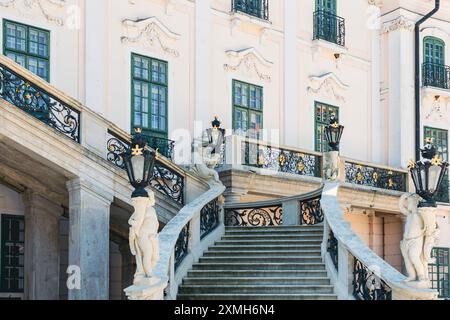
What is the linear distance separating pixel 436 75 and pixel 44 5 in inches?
479

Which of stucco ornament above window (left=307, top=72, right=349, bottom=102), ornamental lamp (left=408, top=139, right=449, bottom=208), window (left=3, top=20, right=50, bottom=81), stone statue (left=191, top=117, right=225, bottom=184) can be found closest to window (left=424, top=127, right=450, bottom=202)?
stucco ornament above window (left=307, top=72, right=349, bottom=102)

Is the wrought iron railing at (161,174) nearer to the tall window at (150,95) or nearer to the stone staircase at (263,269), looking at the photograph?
the stone staircase at (263,269)

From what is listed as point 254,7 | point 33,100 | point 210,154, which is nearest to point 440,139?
point 254,7

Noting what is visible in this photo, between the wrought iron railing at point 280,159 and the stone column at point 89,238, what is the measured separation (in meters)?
5.37

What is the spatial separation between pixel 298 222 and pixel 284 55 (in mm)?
6112

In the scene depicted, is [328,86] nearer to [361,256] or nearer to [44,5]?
[44,5]

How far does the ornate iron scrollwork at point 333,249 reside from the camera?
13.6 meters

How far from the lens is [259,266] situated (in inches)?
567

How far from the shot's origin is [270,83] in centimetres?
2128

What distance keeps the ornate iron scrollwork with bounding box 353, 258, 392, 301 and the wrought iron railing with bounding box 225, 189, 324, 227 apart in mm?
3445

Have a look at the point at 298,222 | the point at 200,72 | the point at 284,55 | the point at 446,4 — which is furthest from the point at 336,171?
the point at 446,4

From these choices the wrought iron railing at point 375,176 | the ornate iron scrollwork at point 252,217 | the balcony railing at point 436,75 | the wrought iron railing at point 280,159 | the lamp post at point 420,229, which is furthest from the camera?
the balcony railing at point 436,75

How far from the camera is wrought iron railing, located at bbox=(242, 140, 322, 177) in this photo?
62.4ft

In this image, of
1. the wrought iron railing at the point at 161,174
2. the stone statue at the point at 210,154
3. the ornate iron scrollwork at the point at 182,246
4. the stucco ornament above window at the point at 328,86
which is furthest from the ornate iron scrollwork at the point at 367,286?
the stucco ornament above window at the point at 328,86
